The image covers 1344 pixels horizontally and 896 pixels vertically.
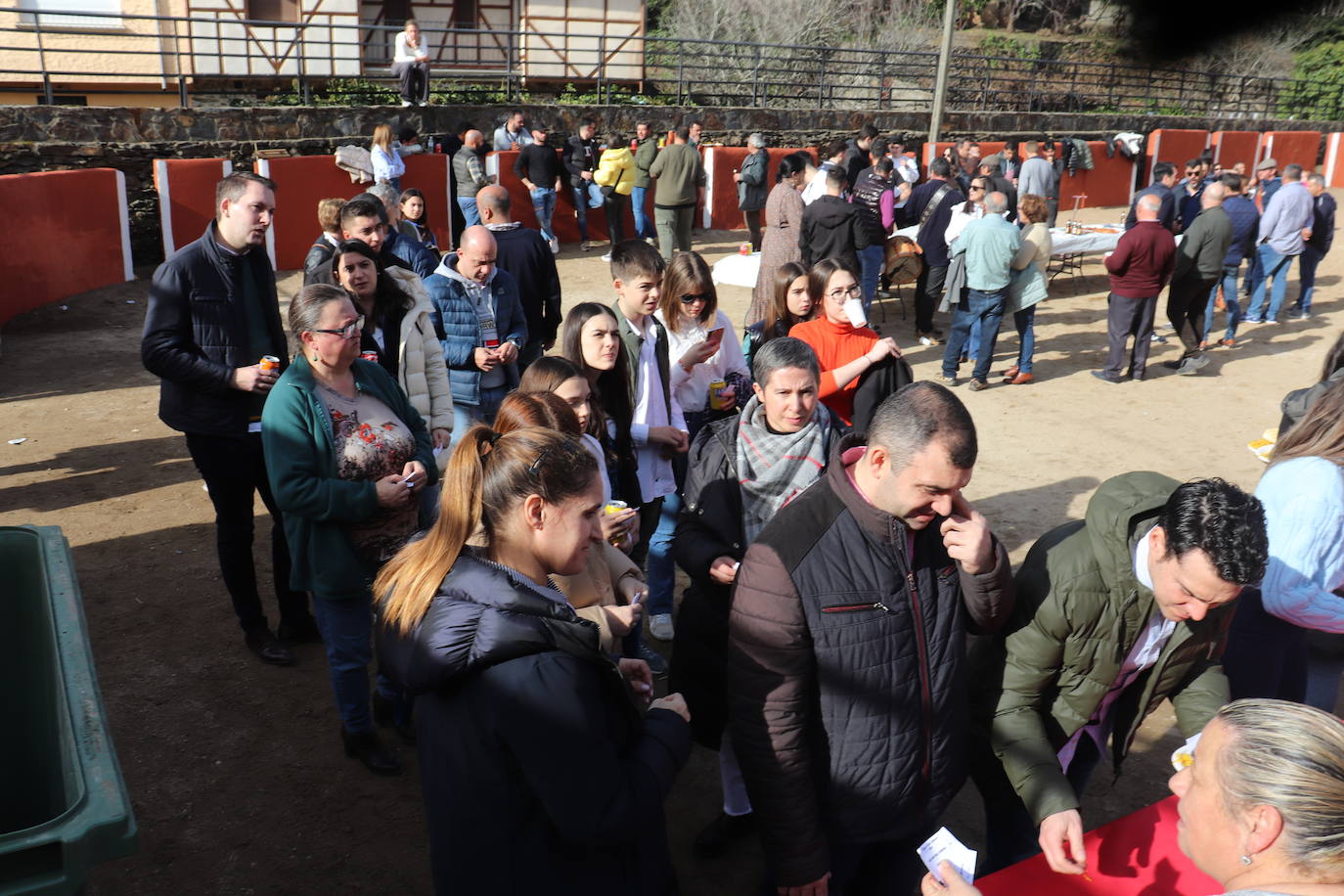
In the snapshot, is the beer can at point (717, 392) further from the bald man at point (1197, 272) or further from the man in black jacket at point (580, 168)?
the man in black jacket at point (580, 168)

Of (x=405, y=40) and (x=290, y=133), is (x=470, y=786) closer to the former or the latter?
(x=290, y=133)

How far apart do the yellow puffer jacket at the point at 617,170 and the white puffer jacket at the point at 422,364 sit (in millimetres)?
10515

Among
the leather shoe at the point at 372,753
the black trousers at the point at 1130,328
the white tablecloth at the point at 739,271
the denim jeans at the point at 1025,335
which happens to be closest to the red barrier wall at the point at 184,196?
the white tablecloth at the point at 739,271

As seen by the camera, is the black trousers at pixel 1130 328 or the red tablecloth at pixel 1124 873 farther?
the black trousers at pixel 1130 328

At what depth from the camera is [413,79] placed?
16.7 m

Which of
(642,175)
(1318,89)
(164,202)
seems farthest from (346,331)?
(1318,89)

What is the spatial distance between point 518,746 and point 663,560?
3.12 m

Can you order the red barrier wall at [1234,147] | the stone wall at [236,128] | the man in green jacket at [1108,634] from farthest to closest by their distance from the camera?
the red barrier wall at [1234,147]
the stone wall at [236,128]
the man in green jacket at [1108,634]

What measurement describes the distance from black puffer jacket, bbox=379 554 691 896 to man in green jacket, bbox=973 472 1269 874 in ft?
3.84

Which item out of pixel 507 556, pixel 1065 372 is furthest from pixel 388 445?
pixel 1065 372

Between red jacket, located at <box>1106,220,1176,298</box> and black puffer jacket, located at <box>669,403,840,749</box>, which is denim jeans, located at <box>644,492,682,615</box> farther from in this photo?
red jacket, located at <box>1106,220,1176,298</box>

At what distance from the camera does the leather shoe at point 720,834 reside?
3688 millimetres

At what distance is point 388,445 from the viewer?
3.71 meters

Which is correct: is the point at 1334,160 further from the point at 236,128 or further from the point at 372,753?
the point at 372,753
